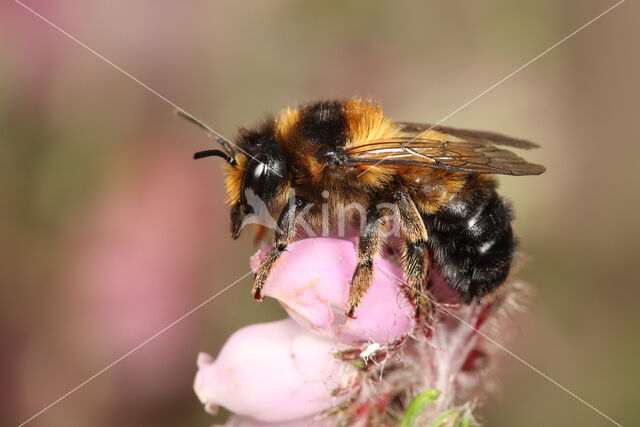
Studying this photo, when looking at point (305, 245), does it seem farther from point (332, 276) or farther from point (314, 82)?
point (314, 82)

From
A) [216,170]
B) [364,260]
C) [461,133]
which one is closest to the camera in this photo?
[364,260]

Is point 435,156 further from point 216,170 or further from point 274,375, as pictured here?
point 216,170

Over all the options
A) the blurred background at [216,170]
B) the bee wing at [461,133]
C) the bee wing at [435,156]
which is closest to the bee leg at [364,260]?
the bee wing at [435,156]

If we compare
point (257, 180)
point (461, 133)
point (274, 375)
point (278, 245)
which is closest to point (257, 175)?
point (257, 180)

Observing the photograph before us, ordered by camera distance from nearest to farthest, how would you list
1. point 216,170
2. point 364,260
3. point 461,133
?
point 364,260 < point 461,133 < point 216,170

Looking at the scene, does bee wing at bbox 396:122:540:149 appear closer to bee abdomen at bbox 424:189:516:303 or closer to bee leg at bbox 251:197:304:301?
bee abdomen at bbox 424:189:516:303

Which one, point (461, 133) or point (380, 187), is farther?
point (461, 133)

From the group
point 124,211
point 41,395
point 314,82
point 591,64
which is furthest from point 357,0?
point 41,395
